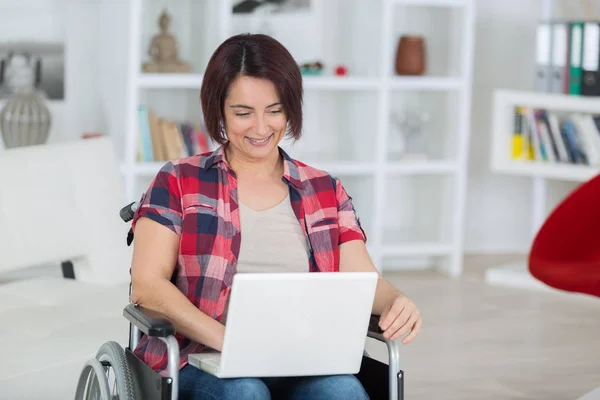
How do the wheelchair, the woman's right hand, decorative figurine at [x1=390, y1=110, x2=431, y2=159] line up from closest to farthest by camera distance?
the wheelchair < the woman's right hand < decorative figurine at [x1=390, y1=110, x2=431, y2=159]

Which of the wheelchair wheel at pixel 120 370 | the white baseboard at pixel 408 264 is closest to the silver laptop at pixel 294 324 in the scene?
the wheelchair wheel at pixel 120 370

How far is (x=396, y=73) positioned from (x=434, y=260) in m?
1.02

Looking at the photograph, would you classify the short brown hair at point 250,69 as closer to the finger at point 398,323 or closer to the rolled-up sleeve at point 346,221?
the rolled-up sleeve at point 346,221

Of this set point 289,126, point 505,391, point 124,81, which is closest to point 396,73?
point 124,81

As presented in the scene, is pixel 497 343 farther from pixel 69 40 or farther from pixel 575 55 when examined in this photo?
pixel 69 40

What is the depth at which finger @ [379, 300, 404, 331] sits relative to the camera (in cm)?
214

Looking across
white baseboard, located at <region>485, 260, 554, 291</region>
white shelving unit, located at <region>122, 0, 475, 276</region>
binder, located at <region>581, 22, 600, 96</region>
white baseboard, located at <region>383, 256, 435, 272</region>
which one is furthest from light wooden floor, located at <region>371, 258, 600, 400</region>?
binder, located at <region>581, 22, 600, 96</region>

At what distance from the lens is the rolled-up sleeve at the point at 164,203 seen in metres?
2.19

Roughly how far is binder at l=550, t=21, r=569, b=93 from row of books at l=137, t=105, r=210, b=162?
5.53 ft

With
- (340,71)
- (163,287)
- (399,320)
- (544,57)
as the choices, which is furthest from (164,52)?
(399,320)

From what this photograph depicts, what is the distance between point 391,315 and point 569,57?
323cm

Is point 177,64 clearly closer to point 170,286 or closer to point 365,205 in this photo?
point 365,205

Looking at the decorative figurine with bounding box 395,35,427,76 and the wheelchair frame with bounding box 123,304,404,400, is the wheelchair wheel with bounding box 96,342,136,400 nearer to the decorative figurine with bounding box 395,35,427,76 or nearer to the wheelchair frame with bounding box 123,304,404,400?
the wheelchair frame with bounding box 123,304,404,400

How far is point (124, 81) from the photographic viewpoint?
192 inches
